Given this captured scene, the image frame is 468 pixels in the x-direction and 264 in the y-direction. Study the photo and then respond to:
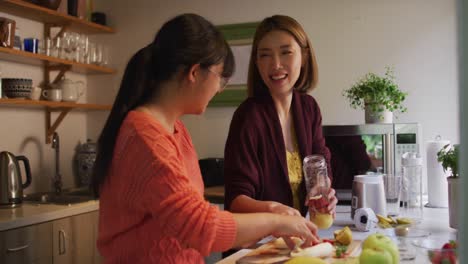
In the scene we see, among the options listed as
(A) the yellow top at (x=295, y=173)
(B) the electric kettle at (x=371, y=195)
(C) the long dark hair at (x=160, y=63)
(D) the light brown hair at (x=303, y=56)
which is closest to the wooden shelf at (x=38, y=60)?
(D) the light brown hair at (x=303, y=56)

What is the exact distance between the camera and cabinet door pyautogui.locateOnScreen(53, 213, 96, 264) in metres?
2.28

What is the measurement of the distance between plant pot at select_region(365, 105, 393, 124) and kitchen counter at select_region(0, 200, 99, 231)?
1412mm

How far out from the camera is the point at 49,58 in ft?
8.91

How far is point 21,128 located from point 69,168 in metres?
0.46

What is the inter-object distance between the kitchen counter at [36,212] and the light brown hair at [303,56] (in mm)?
1090

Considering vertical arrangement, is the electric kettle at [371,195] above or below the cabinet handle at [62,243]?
above

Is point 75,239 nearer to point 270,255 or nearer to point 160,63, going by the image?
point 270,255

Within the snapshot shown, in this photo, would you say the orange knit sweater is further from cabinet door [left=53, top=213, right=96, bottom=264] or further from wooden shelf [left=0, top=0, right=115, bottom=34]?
wooden shelf [left=0, top=0, right=115, bottom=34]

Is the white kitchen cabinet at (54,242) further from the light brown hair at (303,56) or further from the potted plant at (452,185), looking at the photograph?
the potted plant at (452,185)

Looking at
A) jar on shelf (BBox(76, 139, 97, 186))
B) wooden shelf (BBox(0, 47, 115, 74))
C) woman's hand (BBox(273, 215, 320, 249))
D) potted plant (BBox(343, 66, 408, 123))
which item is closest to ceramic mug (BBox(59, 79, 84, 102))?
wooden shelf (BBox(0, 47, 115, 74))

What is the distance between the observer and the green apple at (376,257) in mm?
1001

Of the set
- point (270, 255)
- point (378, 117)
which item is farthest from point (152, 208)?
point (378, 117)

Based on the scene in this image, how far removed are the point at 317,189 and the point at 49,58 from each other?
5.98 feet

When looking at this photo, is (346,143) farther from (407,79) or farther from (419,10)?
(419,10)
